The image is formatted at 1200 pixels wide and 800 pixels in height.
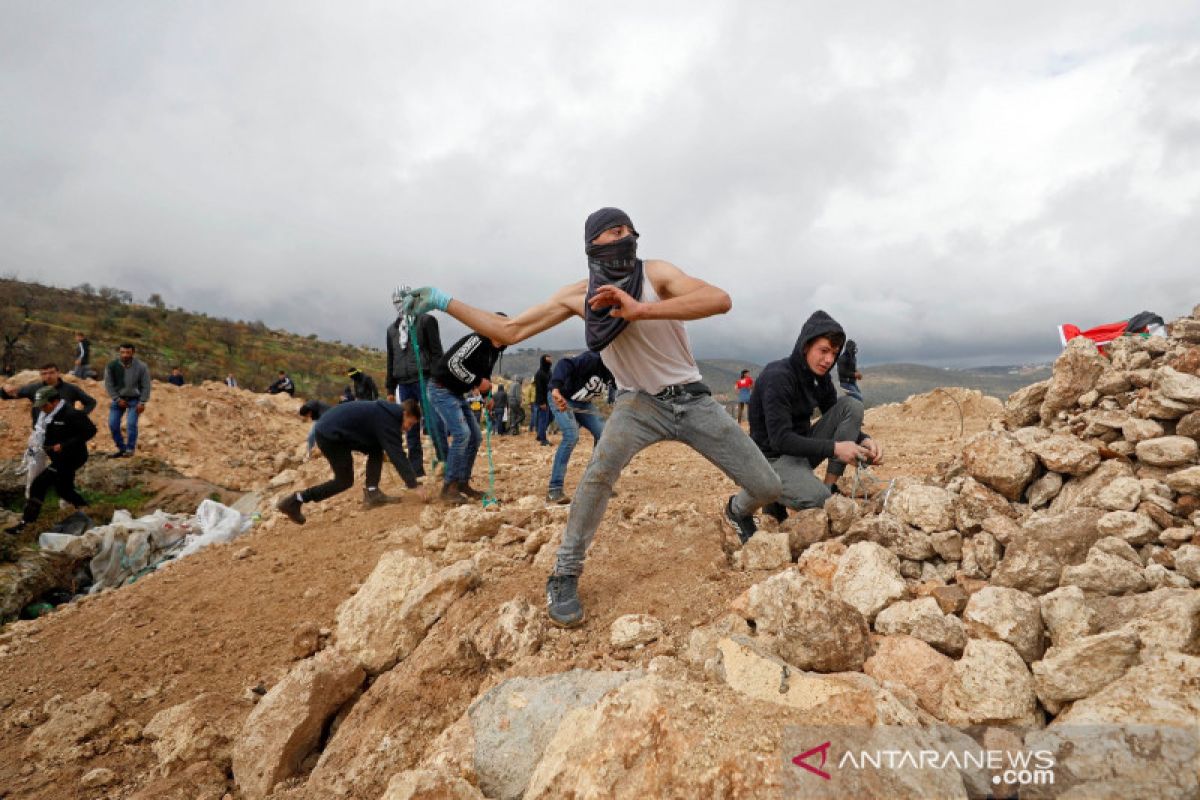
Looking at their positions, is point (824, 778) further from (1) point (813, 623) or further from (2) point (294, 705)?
(2) point (294, 705)

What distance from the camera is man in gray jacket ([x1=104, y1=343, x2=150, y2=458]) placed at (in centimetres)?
966

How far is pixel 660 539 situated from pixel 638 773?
2.18 meters

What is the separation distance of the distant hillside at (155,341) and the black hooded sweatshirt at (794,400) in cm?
2767

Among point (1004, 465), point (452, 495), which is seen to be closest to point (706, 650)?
point (1004, 465)

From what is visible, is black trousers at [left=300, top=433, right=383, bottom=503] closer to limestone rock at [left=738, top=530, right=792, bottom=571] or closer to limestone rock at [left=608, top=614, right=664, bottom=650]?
limestone rock at [left=608, top=614, right=664, bottom=650]

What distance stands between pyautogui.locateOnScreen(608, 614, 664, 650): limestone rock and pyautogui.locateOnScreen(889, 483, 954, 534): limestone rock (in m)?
1.59

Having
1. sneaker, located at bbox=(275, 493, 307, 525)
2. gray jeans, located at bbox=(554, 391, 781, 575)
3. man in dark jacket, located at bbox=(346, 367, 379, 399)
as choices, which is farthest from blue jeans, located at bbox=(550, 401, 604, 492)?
man in dark jacket, located at bbox=(346, 367, 379, 399)

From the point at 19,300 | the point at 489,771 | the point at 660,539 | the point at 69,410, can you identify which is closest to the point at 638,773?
the point at 489,771

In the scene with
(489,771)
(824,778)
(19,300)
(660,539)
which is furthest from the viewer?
(19,300)

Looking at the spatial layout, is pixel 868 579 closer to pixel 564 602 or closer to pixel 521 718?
pixel 564 602

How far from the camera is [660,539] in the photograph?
3.76m

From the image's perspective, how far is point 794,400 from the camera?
3.92 metres

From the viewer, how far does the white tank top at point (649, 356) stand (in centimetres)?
286

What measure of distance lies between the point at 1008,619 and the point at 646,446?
1.69 m
